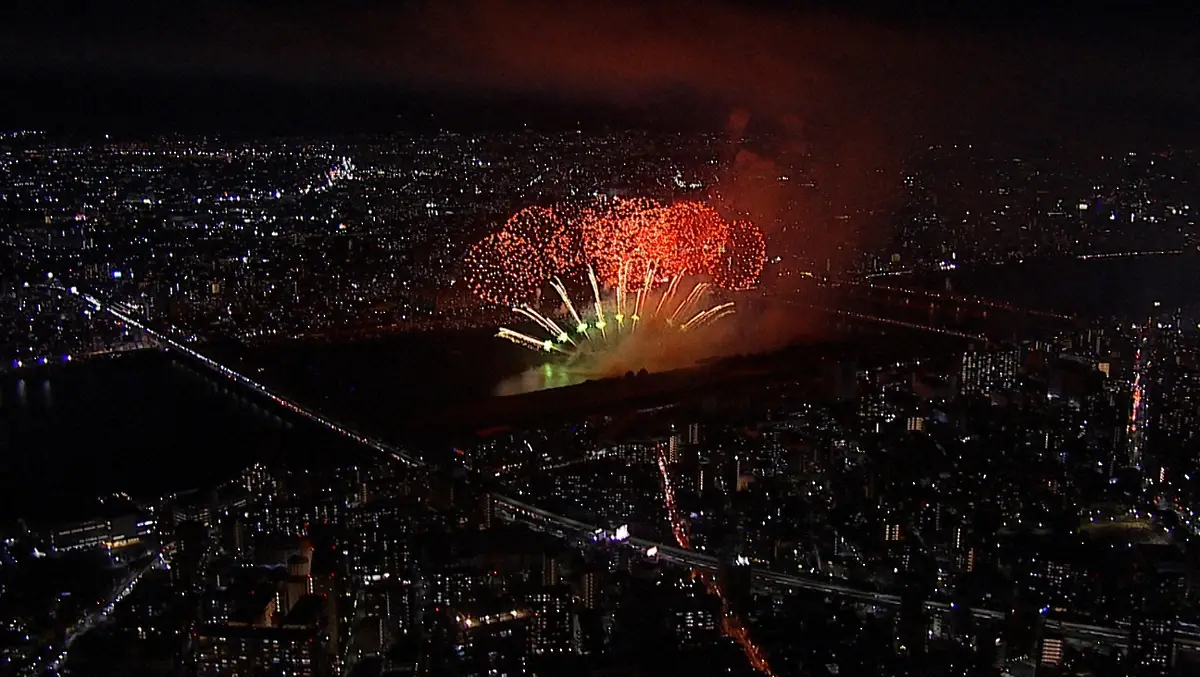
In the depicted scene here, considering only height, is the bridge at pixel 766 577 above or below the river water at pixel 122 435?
below

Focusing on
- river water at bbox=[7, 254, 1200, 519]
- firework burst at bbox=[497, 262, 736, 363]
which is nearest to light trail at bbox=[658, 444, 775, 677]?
river water at bbox=[7, 254, 1200, 519]

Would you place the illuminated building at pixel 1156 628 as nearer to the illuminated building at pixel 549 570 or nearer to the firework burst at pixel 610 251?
the illuminated building at pixel 549 570

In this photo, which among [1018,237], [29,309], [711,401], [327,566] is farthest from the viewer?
[1018,237]

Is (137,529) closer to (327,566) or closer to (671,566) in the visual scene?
(327,566)

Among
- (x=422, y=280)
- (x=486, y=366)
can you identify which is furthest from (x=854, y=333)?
(x=422, y=280)

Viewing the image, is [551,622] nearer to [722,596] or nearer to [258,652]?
[722,596]

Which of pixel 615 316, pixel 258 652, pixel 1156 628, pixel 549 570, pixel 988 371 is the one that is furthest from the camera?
pixel 615 316

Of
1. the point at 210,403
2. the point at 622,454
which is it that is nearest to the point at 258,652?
the point at 622,454

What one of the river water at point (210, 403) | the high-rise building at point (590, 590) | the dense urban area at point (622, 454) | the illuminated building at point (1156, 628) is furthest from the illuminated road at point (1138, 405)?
the high-rise building at point (590, 590)

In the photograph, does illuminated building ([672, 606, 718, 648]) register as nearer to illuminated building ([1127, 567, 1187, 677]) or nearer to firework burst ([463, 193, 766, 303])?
illuminated building ([1127, 567, 1187, 677])
